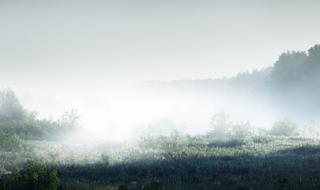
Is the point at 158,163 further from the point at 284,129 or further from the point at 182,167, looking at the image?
the point at 284,129

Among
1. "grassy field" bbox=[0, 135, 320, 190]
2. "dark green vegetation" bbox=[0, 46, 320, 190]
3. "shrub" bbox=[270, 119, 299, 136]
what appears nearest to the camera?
"dark green vegetation" bbox=[0, 46, 320, 190]

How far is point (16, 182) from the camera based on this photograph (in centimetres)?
2044

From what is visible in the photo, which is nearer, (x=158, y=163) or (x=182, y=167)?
(x=182, y=167)

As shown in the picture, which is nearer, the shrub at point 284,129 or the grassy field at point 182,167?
the grassy field at point 182,167

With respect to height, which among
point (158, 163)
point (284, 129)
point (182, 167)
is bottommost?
point (182, 167)

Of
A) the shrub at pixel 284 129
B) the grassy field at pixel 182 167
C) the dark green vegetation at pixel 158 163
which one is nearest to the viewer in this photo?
the dark green vegetation at pixel 158 163

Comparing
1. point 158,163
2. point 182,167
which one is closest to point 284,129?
point 158,163

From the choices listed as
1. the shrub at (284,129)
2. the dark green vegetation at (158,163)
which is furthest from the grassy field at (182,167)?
the shrub at (284,129)

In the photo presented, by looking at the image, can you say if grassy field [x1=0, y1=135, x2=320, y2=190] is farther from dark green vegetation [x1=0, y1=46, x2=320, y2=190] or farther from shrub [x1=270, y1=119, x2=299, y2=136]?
shrub [x1=270, y1=119, x2=299, y2=136]

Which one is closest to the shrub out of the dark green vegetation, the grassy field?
the dark green vegetation

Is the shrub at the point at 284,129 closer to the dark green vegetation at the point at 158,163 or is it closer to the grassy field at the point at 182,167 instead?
the dark green vegetation at the point at 158,163

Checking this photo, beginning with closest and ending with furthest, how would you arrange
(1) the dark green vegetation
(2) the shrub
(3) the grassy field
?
(1) the dark green vegetation → (3) the grassy field → (2) the shrub

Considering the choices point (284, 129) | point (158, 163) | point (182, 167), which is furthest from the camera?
point (284, 129)

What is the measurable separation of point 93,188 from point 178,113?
298ft
